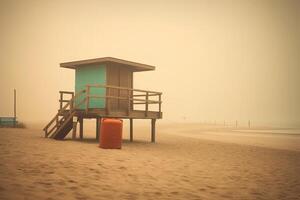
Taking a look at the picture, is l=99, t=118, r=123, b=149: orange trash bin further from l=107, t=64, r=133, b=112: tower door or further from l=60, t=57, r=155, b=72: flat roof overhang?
l=60, t=57, r=155, b=72: flat roof overhang

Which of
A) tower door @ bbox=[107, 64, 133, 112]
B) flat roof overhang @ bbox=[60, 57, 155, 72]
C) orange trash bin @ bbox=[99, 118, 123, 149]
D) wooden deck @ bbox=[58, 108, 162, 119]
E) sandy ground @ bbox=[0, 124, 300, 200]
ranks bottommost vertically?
sandy ground @ bbox=[0, 124, 300, 200]

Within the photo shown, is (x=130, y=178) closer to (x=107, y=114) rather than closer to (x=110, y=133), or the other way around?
(x=110, y=133)

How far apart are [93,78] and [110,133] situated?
549 cm

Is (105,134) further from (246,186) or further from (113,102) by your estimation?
(246,186)

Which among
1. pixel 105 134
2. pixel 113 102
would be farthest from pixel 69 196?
pixel 113 102

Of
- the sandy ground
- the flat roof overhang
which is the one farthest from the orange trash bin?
the flat roof overhang

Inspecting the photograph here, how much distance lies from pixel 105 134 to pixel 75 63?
6.41m

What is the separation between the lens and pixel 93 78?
16.5 metres

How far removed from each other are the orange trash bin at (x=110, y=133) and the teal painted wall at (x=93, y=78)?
4.13 meters

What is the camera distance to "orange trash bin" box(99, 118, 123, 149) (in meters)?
11.7

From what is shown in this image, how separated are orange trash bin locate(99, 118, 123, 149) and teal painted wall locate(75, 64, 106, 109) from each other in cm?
413

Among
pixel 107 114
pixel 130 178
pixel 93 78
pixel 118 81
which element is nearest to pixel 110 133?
pixel 107 114

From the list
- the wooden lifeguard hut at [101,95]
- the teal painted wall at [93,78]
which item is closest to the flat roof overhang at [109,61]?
the wooden lifeguard hut at [101,95]

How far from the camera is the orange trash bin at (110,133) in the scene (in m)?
11.7
